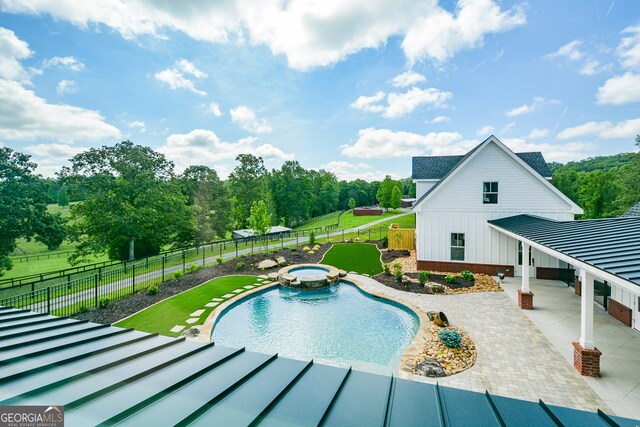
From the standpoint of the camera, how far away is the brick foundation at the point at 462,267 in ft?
46.8

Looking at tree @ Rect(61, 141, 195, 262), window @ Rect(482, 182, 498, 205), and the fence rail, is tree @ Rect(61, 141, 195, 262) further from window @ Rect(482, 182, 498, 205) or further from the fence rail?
window @ Rect(482, 182, 498, 205)

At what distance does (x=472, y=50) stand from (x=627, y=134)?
26.5 meters

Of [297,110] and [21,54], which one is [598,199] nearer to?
[297,110]

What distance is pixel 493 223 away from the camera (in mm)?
13773

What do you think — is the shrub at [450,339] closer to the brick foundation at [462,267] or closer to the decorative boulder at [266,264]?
the brick foundation at [462,267]

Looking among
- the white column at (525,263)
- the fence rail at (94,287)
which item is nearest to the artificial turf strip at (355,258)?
the white column at (525,263)

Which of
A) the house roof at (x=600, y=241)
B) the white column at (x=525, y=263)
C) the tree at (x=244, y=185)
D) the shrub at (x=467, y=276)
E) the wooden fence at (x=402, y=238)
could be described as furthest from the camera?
the tree at (x=244, y=185)

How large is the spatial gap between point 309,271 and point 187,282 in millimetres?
7221

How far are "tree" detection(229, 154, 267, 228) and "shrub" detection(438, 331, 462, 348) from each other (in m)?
37.3

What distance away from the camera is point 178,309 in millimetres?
Answer: 11078

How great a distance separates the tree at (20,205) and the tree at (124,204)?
1870mm

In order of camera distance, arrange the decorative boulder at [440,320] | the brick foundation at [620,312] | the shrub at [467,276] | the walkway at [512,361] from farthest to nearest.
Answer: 1. the shrub at [467,276]
2. the decorative boulder at [440,320]
3. the brick foundation at [620,312]
4. the walkway at [512,361]

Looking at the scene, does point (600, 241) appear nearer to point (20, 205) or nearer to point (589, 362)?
point (589, 362)

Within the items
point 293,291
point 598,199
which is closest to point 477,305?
point 293,291
